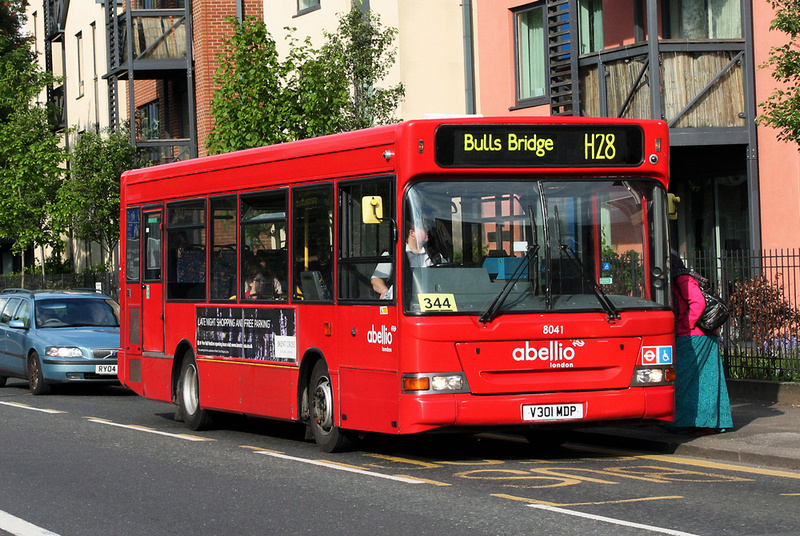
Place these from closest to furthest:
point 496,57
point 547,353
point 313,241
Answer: point 547,353
point 313,241
point 496,57

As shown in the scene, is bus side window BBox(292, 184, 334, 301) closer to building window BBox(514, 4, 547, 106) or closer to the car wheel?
the car wheel

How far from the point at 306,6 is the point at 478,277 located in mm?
20328

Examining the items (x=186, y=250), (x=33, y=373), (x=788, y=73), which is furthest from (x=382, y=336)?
(x=33, y=373)

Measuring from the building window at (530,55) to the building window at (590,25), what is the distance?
126 cm

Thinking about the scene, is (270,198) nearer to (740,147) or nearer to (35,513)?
(35,513)

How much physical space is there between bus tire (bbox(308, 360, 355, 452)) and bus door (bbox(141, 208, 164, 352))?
3.74m

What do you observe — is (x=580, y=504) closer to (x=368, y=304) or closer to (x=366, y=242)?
(x=368, y=304)

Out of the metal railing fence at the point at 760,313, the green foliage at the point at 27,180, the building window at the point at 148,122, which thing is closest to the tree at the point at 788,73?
the metal railing fence at the point at 760,313

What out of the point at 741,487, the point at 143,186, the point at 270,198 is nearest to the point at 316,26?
the point at 143,186

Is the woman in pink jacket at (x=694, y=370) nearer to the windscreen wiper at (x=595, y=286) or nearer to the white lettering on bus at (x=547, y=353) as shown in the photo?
the windscreen wiper at (x=595, y=286)

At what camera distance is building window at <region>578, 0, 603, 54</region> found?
22.1m

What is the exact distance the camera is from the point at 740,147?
20344 millimetres

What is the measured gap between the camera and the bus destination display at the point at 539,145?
34.8ft

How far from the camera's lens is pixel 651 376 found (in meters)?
10.9
